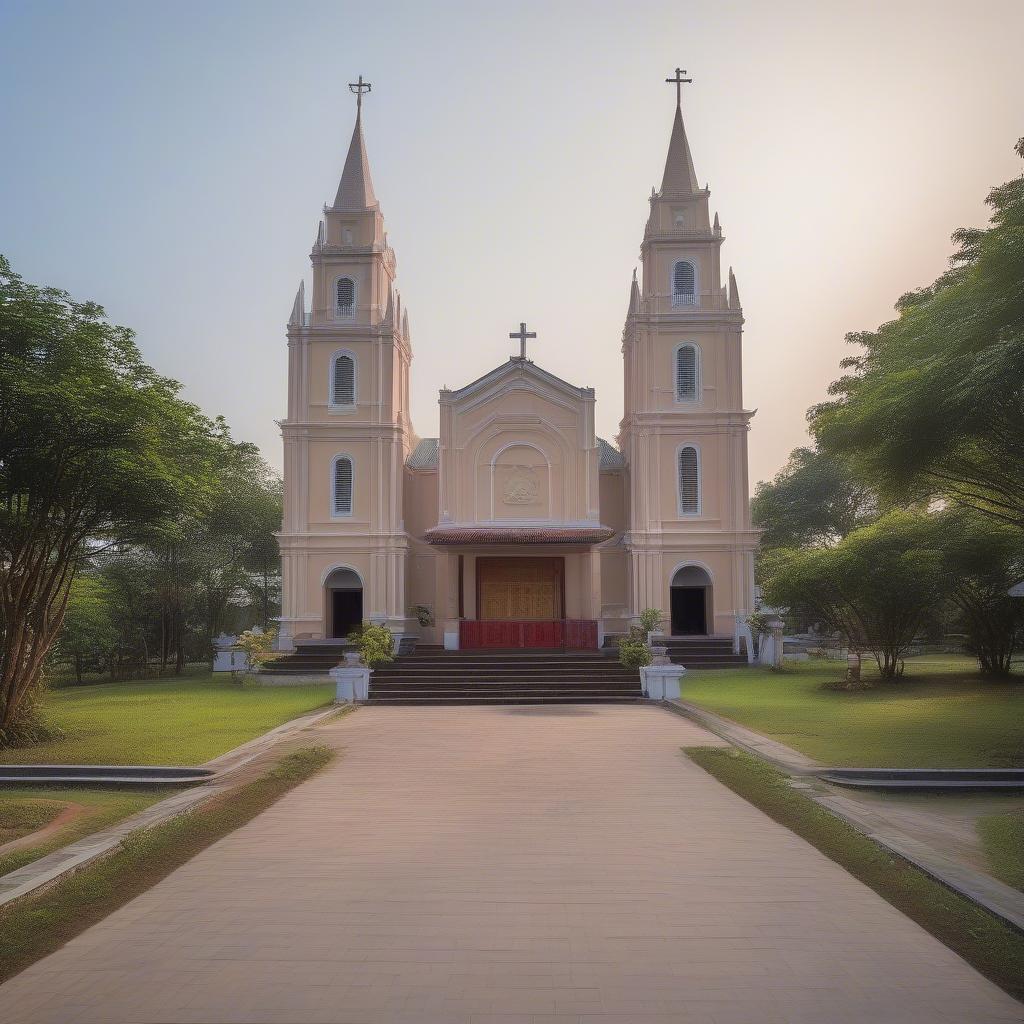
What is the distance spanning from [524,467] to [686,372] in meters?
6.96

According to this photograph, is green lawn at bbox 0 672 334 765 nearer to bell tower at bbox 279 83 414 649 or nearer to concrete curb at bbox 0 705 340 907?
concrete curb at bbox 0 705 340 907

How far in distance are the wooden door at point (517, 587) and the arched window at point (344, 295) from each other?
432 inches

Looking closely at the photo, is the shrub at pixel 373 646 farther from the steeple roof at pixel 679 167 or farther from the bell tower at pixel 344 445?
the steeple roof at pixel 679 167

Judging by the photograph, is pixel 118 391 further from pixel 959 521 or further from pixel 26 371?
pixel 959 521

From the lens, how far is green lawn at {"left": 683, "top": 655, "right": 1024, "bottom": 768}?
41.0ft

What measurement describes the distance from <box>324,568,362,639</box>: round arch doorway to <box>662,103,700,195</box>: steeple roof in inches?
735

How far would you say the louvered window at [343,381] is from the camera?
33969mm

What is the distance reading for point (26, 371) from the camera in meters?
12.9

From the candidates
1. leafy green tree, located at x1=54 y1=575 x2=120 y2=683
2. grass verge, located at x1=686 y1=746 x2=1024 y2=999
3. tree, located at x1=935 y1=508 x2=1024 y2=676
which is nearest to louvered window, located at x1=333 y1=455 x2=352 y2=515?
leafy green tree, located at x1=54 y1=575 x2=120 y2=683

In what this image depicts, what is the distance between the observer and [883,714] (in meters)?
17.3

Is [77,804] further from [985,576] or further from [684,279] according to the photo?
[684,279]

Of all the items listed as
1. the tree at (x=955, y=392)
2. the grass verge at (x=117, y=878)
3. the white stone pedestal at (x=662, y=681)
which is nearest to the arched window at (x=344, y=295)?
the white stone pedestal at (x=662, y=681)

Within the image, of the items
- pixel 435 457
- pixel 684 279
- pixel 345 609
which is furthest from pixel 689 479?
pixel 345 609

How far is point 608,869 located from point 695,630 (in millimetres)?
27083
